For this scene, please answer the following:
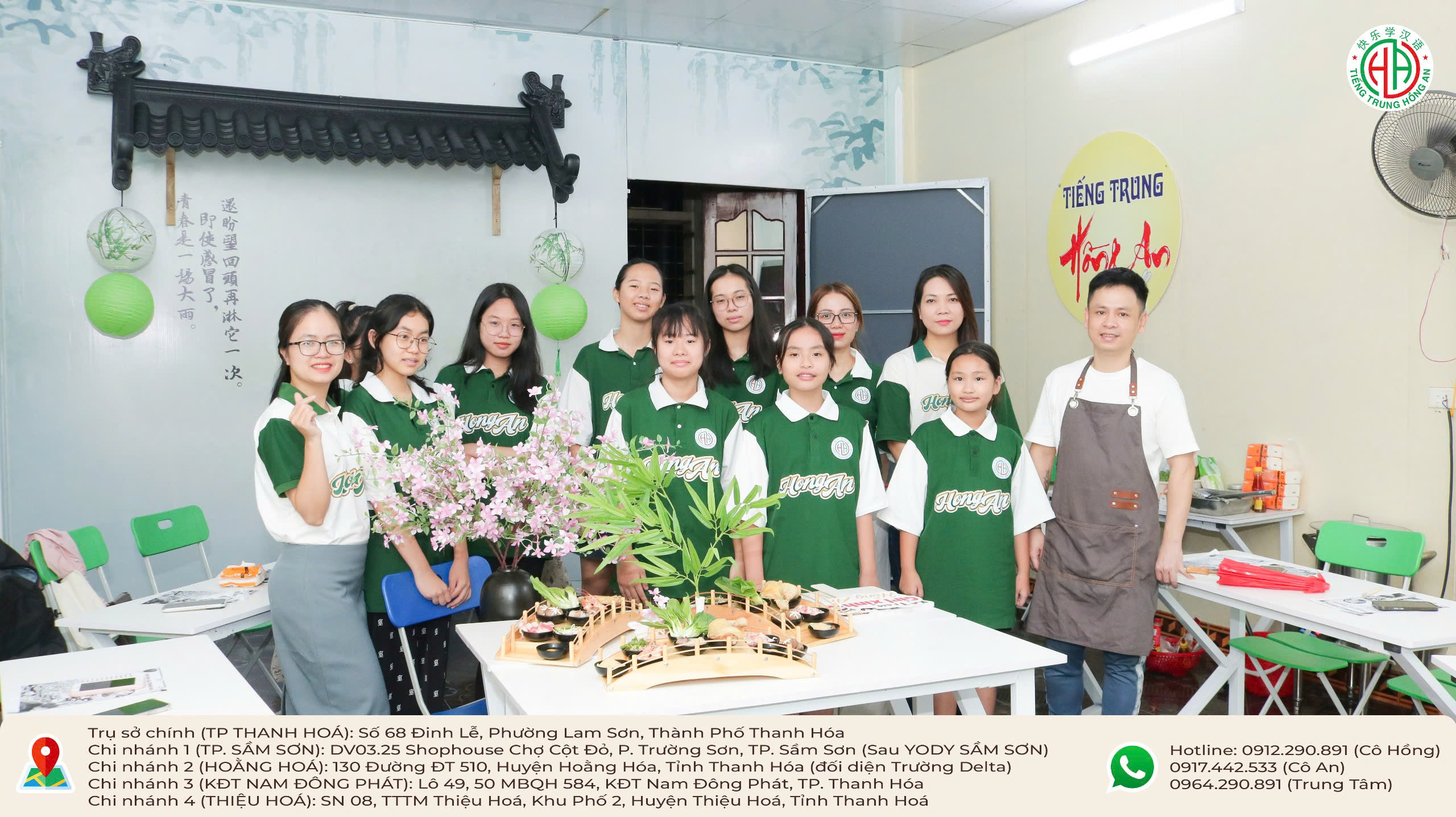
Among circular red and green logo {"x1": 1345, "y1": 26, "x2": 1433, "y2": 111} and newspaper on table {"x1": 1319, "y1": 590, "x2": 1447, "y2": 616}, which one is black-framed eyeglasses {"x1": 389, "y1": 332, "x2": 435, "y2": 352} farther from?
circular red and green logo {"x1": 1345, "y1": 26, "x2": 1433, "y2": 111}

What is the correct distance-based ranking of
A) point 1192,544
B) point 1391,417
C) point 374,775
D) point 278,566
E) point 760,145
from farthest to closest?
point 760,145
point 1192,544
point 1391,417
point 278,566
point 374,775

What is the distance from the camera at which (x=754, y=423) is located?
2914 mm

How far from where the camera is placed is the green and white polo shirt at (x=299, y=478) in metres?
2.45

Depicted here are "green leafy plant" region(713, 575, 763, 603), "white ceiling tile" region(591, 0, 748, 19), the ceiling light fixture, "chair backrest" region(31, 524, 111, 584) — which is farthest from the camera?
"white ceiling tile" region(591, 0, 748, 19)

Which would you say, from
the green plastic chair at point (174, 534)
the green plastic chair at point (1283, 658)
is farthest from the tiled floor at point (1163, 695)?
the green plastic chair at point (1283, 658)

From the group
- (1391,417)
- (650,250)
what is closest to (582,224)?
(650,250)

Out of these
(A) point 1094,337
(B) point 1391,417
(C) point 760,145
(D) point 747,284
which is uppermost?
(C) point 760,145

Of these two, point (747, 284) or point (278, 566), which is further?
point (747, 284)

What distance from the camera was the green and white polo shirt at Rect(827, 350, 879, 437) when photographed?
3.34 m

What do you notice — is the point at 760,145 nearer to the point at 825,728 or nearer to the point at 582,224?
the point at 582,224

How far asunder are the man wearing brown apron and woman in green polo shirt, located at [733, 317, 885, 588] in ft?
1.74

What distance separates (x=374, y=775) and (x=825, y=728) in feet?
2.12

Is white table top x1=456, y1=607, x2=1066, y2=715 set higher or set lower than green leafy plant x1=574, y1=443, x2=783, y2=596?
lower

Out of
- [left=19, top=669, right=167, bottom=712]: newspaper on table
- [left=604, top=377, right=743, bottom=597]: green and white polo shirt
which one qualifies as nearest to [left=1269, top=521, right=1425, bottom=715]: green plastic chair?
[left=604, top=377, right=743, bottom=597]: green and white polo shirt
